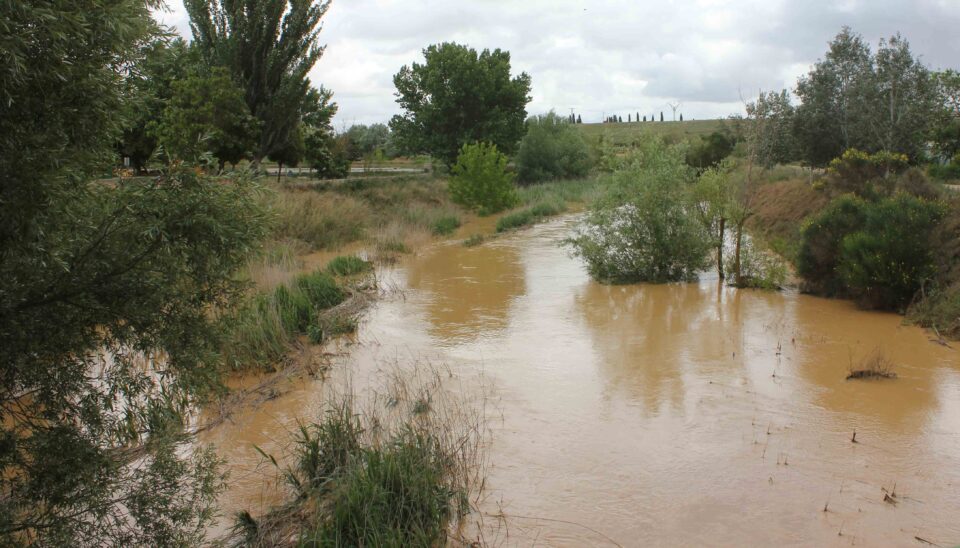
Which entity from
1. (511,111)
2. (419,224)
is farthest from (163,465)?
(511,111)

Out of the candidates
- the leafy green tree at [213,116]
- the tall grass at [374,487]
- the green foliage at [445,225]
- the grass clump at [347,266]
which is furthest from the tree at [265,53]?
the tall grass at [374,487]

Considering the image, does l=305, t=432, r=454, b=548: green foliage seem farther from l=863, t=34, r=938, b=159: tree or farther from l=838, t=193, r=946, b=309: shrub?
l=863, t=34, r=938, b=159: tree

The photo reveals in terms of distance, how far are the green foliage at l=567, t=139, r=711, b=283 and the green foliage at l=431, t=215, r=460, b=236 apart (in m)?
10.3

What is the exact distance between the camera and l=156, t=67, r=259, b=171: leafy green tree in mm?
22719

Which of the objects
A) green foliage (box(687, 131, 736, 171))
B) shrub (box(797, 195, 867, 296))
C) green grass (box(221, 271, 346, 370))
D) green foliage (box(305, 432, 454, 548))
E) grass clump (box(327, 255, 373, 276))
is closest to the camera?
green foliage (box(305, 432, 454, 548))

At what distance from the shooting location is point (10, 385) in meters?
5.08

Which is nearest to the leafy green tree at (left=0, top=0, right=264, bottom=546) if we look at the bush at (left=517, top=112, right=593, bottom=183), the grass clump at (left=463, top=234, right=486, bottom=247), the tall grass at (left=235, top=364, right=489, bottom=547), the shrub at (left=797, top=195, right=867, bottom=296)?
the tall grass at (left=235, top=364, right=489, bottom=547)

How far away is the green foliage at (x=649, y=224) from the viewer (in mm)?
16312

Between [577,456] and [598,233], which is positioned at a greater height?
[598,233]

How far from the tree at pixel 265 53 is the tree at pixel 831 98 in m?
20.2

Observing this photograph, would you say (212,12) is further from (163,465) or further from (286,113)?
(163,465)

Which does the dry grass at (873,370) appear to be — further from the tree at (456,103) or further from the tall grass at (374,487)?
the tree at (456,103)

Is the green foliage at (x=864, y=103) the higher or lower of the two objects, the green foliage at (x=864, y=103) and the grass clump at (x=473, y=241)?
the higher

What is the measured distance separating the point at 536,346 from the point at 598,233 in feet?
20.1
